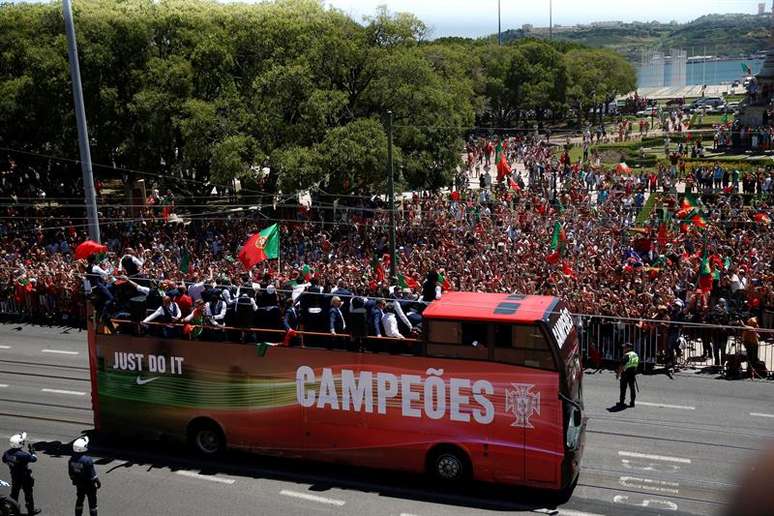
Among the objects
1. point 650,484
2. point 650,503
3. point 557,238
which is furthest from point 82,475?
point 557,238

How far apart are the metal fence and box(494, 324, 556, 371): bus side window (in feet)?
26.9

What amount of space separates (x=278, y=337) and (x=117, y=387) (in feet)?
11.8

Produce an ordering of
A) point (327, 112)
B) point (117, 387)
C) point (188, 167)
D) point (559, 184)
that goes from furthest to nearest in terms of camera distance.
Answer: point (559, 184), point (188, 167), point (327, 112), point (117, 387)

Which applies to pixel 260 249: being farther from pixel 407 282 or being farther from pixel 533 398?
pixel 533 398

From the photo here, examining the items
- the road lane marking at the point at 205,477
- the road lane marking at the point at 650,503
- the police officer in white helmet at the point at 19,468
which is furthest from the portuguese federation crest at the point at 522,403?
the police officer in white helmet at the point at 19,468

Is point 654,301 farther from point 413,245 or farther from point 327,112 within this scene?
point 327,112

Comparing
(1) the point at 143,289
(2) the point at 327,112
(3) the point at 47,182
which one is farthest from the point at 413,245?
(3) the point at 47,182

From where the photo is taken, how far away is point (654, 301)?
72.3ft

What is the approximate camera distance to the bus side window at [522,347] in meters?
13.7

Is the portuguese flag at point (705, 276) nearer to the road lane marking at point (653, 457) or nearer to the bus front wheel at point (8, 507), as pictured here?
the road lane marking at point (653, 457)

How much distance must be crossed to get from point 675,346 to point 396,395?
377 inches

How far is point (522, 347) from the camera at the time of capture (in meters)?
13.8

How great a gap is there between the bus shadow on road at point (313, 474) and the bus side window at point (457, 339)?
247 cm

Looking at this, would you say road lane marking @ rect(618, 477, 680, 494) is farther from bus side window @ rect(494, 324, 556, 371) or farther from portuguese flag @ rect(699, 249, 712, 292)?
portuguese flag @ rect(699, 249, 712, 292)
